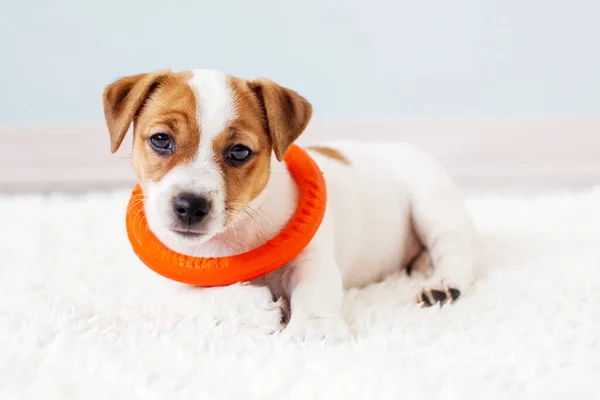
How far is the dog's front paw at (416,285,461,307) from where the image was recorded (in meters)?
2.85

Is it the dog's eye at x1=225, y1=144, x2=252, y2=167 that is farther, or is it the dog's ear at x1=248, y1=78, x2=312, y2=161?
the dog's ear at x1=248, y1=78, x2=312, y2=161

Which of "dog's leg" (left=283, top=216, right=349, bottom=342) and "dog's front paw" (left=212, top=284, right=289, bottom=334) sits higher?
"dog's leg" (left=283, top=216, right=349, bottom=342)

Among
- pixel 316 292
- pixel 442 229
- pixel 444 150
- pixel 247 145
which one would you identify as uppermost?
pixel 247 145

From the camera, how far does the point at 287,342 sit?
2.32 metres

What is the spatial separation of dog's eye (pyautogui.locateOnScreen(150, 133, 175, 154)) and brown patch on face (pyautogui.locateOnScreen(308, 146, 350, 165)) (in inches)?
40.2

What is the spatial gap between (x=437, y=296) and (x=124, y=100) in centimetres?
144

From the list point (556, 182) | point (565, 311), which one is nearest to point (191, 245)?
point (565, 311)

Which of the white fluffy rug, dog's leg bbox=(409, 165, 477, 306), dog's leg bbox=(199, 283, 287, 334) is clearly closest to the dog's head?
dog's leg bbox=(199, 283, 287, 334)

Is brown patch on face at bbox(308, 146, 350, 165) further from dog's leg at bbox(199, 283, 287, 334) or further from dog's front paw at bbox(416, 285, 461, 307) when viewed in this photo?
dog's leg at bbox(199, 283, 287, 334)

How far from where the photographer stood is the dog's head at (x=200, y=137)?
2414mm

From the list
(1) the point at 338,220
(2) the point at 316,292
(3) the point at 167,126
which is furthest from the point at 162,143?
(1) the point at 338,220

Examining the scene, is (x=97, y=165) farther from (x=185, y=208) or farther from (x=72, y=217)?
(x=185, y=208)

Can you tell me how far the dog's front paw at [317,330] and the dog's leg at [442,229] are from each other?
2.45 ft

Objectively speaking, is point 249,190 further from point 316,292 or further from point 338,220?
point 338,220
